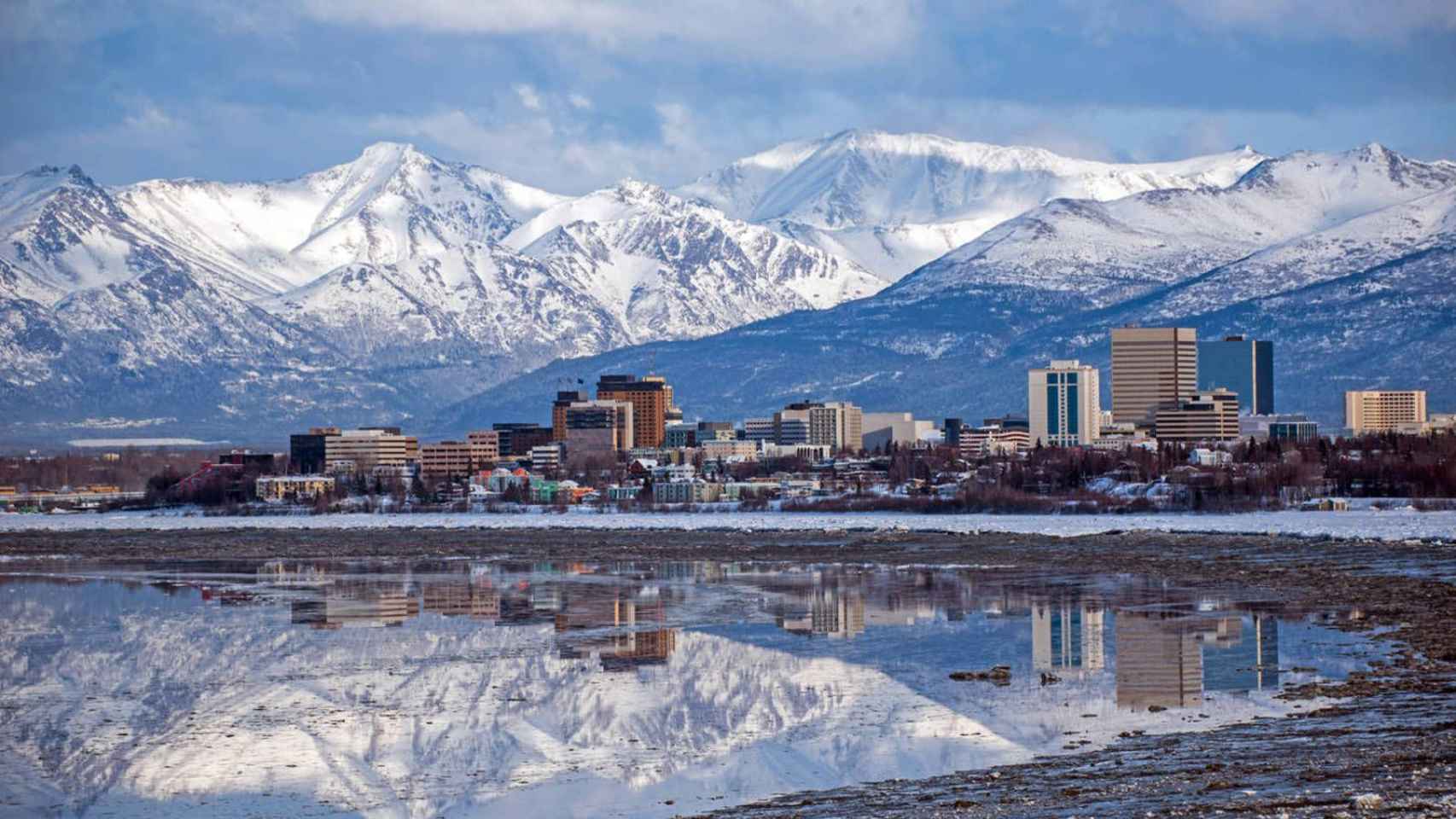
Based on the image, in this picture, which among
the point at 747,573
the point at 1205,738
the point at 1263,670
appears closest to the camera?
the point at 1205,738

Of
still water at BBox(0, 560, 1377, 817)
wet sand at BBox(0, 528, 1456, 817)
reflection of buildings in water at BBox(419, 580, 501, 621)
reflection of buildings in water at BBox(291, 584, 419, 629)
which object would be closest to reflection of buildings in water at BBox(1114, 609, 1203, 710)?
still water at BBox(0, 560, 1377, 817)

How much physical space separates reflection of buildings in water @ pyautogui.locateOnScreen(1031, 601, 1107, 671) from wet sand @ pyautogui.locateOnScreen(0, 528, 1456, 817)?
18.6ft

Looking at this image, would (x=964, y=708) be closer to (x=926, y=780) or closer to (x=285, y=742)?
(x=926, y=780)

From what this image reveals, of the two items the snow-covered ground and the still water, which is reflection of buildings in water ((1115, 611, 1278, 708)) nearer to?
the still water

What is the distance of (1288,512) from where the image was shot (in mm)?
136375

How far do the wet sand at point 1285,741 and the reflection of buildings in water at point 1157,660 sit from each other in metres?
2.43

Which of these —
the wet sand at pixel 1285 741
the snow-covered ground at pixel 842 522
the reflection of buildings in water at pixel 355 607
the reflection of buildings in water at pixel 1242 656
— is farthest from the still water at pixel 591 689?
the snow-covered ground at pixel 842 522

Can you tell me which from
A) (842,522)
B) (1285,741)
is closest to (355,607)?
(1285,741)

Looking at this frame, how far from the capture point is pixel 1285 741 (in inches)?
1358

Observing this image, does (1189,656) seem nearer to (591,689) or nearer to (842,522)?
(591,689)

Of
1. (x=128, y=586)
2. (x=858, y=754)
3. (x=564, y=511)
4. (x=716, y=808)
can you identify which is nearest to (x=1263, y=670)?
(x=858, y=754)

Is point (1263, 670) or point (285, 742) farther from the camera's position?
point (1263, 670)

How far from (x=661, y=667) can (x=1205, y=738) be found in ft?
52.6

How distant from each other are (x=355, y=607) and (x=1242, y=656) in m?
29.7
